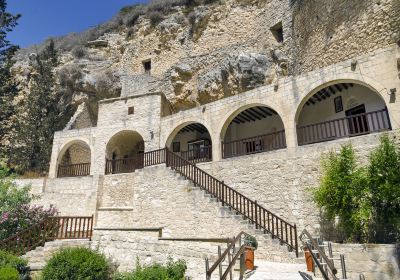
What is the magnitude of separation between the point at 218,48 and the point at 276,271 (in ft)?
53.3

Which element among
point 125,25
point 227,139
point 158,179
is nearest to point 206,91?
point 227,139

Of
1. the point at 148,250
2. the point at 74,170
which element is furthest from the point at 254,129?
the point at 74,170

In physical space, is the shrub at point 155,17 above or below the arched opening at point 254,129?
above

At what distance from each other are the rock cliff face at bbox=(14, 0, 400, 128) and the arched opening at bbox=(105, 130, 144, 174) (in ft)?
11.8

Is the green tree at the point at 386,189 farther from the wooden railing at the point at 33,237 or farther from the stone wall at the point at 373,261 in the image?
the wooden railing at the point at 33,237

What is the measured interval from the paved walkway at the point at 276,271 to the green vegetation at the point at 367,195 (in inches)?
73.8

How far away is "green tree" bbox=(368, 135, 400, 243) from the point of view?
730cm

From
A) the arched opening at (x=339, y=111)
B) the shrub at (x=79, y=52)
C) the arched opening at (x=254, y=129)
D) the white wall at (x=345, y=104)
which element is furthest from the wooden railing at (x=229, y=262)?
the shrub at (x=79, y=52)

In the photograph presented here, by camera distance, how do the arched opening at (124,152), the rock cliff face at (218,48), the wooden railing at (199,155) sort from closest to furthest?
1. the rock cliff face at (218,48)
2. the wooden railing at (199,155)
3. the arched opening at (124,152)

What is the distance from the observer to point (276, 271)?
6.57 meters

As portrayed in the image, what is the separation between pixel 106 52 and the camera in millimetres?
25375

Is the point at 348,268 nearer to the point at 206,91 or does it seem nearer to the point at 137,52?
the point at 206,91

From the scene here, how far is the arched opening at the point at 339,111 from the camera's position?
11.7 metres

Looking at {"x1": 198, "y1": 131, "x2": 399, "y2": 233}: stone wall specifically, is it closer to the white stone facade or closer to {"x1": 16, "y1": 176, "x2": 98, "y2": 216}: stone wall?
the white stone facade
